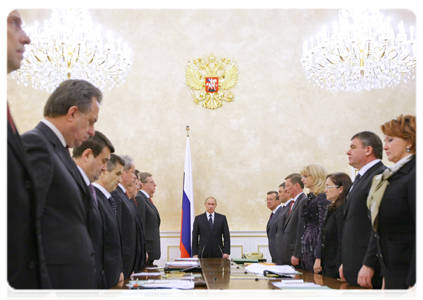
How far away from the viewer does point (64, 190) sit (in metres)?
1.91

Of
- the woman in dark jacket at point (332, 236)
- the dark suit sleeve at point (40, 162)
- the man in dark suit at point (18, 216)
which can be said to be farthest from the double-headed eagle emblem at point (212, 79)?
the man in dark suit at point (18, 216)

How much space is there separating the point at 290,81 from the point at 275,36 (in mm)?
1040

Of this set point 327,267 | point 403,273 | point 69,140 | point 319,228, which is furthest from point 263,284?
point 319,228

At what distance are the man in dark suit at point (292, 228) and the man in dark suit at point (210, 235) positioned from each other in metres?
2.21

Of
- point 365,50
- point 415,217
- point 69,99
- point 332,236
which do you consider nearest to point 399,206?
point 415,217

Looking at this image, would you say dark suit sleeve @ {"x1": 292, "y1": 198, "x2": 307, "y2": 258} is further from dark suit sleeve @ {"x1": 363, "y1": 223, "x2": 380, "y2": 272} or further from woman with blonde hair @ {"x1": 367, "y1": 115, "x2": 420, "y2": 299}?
woman with blonde hair @ {"x1": 367, "y1": 115, "x2": 420, "y2": 299}

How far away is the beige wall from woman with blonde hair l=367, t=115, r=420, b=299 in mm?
6534

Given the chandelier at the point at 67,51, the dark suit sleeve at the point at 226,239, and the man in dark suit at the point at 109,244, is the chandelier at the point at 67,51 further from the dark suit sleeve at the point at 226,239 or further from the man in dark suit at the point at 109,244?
the man in dark suit at the point at 109,244

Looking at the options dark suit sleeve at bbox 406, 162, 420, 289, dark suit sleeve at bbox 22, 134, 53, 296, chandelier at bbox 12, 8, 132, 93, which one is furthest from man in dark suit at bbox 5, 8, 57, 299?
chandelier at bbox 12, 8, 132, 93

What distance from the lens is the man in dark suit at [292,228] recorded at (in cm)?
523

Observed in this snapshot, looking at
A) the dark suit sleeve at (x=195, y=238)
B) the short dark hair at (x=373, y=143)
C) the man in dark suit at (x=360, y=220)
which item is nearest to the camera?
the man in dark suit at (x=360, y=220)

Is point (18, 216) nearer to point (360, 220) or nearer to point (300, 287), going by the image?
point (300, 287)

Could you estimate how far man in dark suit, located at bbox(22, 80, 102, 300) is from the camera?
5.96ft
